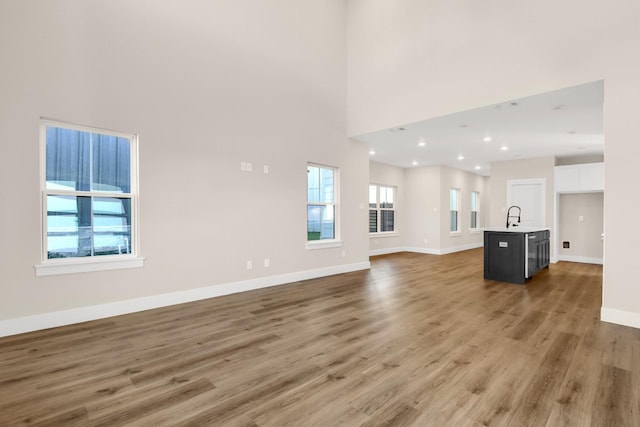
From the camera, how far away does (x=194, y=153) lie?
418 cm

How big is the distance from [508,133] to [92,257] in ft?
22.3

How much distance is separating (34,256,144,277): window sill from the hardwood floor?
0.58 m

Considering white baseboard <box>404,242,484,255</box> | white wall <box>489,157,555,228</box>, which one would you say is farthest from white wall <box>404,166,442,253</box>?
white wall <box>489,157,555,228</box>

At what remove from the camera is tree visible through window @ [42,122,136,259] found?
3.32 m

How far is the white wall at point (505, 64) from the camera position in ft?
11.0

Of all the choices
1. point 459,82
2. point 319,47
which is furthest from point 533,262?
point 319,47

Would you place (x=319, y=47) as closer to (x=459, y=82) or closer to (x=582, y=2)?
(x=459, y=82)

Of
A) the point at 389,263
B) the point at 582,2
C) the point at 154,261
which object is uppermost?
the point at 582,2

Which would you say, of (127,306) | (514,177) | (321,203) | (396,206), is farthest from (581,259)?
(127,306)

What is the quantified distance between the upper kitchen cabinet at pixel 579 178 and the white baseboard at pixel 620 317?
490cm

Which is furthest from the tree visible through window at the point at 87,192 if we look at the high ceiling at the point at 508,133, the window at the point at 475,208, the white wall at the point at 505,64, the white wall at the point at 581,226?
the window at the point at 475,208

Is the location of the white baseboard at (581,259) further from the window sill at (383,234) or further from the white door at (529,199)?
the window sill at (383,234)

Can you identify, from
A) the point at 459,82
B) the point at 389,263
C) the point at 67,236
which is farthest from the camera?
the point at 389,263

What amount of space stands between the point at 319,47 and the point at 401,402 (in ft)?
18.8
